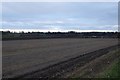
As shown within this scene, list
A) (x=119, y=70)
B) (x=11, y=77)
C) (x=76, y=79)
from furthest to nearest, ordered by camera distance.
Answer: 1. (x=119, y=70)
2. (x=11, y=77)
3. (x=76, y=79)

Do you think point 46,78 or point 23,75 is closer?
point 46,78

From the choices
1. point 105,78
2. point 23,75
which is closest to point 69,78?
point 105,78

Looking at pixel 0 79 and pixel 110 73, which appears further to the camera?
pixel 110 73

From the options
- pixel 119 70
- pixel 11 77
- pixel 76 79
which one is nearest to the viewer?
pixel 76 79

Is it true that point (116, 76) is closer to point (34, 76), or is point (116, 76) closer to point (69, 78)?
point (69, 78)

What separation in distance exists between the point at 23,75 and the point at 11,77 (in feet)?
3.04

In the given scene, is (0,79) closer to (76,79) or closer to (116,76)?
(76,79)

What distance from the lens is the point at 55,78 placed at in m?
14.7

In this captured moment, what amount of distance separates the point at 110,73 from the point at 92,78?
1504mm

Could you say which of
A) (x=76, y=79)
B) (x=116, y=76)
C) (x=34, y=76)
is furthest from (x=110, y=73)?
(x=34, y=76)

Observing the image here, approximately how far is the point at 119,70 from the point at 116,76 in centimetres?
211

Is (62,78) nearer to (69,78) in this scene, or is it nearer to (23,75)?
(69,78)

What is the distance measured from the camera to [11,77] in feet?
49.8

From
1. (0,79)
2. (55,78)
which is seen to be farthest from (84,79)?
(0,79)
